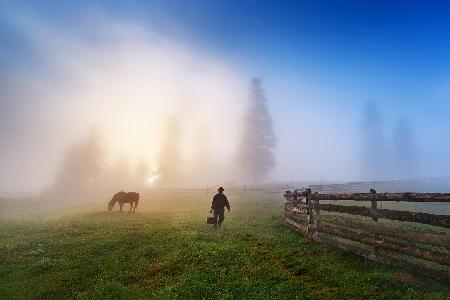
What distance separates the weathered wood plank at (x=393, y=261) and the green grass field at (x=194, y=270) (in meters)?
0.20

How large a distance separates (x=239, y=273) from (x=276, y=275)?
1.26 metres

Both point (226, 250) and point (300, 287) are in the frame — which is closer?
point (300, 287)

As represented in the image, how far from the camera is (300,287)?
1009cm

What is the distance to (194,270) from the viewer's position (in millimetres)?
12156

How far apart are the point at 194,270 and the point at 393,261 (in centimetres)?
653

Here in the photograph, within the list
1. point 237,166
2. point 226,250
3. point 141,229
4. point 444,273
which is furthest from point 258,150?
point 444,273

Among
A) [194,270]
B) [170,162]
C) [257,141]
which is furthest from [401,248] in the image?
[170,162]

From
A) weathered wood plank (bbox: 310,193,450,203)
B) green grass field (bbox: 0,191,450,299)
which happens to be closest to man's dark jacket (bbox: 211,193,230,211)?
green grass field (bbox: 0,191,450,299)

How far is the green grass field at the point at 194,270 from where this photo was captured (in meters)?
9.73

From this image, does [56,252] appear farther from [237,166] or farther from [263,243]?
[237,166]

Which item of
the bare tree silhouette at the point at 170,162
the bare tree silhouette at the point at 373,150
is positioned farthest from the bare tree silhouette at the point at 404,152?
the bare tree silhouette at the point at 170,162

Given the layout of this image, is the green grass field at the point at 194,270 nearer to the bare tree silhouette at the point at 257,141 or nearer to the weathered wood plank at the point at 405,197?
the weathered wood plank at the point at 405,197

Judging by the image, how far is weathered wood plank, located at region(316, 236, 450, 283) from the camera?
8969mm

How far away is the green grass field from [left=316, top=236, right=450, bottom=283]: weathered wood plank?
20 cm
